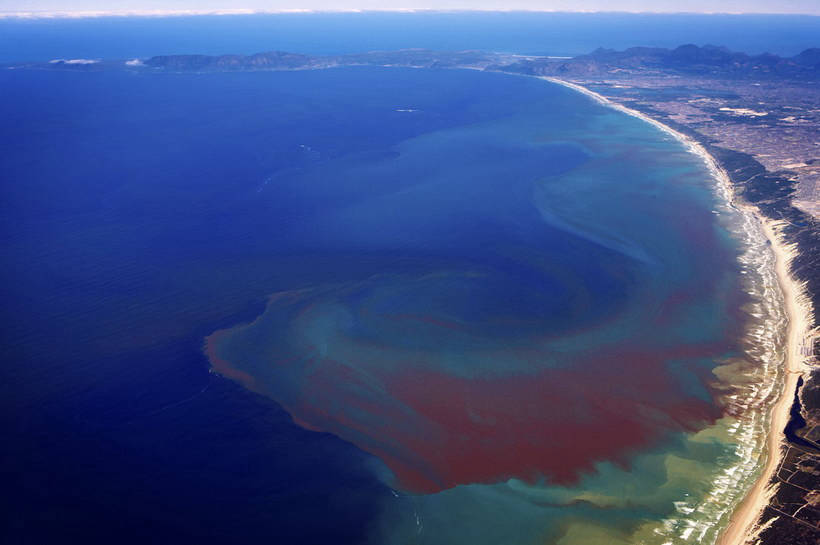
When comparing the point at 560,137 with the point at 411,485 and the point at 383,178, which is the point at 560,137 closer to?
the point at 383,178

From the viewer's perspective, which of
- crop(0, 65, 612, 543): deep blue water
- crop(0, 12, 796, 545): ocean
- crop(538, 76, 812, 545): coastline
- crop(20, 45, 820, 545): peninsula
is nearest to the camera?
crop(538, 76, 812, 545): coastline

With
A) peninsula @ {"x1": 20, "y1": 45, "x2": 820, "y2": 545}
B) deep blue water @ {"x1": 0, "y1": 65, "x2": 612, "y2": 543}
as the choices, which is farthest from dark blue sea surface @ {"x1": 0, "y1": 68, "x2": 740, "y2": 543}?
peninsula @ {"x1": 20, "y1": 45, "x2": 820, "y2": 545}

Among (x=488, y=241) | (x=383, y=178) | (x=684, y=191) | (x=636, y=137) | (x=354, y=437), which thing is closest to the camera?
(x=354, y=437)

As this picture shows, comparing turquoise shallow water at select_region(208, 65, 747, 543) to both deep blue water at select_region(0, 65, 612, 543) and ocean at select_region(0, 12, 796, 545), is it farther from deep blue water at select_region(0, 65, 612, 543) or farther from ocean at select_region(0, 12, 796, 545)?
deep blue water at select_region(0, 65, 612, 543)

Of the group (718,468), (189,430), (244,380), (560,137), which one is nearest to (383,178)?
(560,137)

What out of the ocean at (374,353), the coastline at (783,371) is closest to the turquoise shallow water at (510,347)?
the ocean at (374,353)
